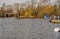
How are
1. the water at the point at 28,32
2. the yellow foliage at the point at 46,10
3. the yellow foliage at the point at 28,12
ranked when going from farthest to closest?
the yellow foliage at the point at 28,12, the yellow foliage at the point at 46,10, the water at the point at 28,32

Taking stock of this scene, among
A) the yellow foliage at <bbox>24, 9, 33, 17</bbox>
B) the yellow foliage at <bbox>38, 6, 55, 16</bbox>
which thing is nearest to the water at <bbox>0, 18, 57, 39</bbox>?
the yellow foliage at <bbox>38, 6, 55, 16</bbox>

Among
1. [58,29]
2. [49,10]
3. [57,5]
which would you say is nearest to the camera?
[58,29]

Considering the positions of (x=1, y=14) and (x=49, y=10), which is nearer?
(x=49, y=10)

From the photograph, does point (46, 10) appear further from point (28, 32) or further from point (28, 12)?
point (28, 32)

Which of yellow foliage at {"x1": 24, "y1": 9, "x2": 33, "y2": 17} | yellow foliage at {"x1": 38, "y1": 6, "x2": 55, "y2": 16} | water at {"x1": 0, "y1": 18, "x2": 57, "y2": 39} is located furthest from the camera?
yellow foliage at {"x1": 24, "y1": 9, "x2": 33, "y2": 17}

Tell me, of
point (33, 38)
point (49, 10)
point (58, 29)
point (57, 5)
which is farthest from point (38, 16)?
point (33, 38)

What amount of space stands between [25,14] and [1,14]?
5120 millimetres

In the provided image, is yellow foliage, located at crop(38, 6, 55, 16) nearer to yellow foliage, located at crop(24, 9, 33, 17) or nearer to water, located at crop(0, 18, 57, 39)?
yellow foliage, located at crop(24, 9, 33, 17)

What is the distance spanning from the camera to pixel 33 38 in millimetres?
13406

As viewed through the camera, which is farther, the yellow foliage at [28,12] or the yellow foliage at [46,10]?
the yellow foliage at [28,12]

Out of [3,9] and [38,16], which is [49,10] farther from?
[3,9]

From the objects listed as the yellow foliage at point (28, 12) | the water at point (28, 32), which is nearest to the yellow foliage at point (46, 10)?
the yellow foliage at point (28, 12)

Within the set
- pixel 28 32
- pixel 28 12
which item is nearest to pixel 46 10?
pixel 28 12

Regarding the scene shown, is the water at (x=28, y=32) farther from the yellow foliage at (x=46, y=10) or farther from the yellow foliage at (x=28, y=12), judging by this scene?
the yellow foliage at (x=28, y=12)
